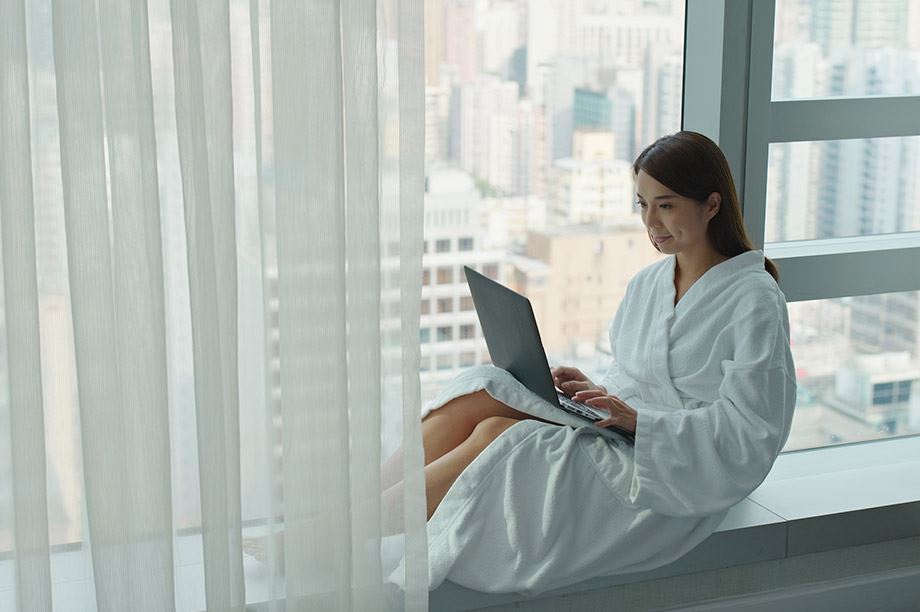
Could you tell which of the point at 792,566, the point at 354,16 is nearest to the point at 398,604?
the point at 792,566

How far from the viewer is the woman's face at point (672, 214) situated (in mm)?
2180

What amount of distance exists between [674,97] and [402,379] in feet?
4.02

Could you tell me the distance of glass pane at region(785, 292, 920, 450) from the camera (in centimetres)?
287

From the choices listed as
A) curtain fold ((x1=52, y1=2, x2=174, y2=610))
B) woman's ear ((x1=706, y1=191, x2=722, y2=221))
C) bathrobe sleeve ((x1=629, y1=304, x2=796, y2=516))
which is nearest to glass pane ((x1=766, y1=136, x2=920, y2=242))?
woman's ear ((x1=706, y1=191, x2=722, y2=221))

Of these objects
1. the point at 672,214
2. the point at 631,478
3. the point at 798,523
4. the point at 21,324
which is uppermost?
the point at 672,214

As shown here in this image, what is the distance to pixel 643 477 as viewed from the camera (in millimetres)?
2043

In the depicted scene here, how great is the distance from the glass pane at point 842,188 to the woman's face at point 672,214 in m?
0.55

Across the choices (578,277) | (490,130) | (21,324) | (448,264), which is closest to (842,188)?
(578,277)

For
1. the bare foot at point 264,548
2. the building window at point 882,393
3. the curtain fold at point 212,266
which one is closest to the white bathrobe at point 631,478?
the bare foot at point 264,548

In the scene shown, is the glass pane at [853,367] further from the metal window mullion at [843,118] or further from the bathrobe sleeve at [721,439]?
the bathrobe sleeve at [721,439]

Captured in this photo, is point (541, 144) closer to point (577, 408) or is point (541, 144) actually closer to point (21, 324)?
point (577, 408)

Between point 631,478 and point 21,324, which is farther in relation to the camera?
point 631,478

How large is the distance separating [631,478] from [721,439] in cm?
18

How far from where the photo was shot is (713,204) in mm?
2189
